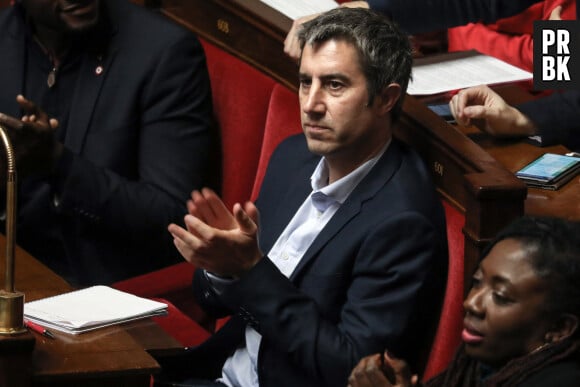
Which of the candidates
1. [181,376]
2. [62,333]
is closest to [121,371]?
[62,333]

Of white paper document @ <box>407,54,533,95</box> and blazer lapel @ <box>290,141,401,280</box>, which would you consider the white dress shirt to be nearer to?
blazer lapel @ <box>290,141,401,280</box>

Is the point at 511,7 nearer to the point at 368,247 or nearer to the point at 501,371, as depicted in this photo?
the point at 368,247

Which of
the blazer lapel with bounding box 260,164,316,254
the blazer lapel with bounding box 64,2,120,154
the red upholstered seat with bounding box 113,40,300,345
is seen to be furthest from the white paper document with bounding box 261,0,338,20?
the blazer lapel with bounding box 260,164,316,254

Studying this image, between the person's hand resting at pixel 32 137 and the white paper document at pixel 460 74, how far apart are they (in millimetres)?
770

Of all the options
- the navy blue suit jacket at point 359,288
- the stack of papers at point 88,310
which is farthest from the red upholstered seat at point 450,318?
the stack of papers at point 88,310

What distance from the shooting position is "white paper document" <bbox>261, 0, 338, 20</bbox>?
2.96m

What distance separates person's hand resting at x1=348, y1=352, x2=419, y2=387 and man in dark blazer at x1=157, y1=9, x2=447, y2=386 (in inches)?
9.0

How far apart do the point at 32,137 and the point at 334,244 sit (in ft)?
2.28

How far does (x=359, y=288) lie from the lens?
205cm

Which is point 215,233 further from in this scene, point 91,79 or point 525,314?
point 91,79

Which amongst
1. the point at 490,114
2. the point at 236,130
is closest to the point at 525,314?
the point at 490,114

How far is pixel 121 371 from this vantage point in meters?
1.84

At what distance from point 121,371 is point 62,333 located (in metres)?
0.19

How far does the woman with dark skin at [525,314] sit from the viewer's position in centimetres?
168
